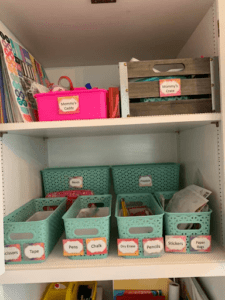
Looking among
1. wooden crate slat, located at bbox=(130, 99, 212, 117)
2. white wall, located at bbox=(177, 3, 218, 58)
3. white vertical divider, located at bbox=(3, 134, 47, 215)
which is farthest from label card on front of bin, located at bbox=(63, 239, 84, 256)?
white wall, located at bbox=(177, 3, 218, 58)

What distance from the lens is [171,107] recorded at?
91 cm

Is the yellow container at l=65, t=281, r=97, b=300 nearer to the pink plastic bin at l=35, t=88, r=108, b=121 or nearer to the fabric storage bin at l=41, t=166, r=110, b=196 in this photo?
the fabric storage bin at l=41, t=166, r=110, b=196

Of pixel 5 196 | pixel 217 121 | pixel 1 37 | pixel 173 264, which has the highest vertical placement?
pixel 1 37

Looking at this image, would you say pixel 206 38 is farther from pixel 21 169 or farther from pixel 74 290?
pixel 74 290

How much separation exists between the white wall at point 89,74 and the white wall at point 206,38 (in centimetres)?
46

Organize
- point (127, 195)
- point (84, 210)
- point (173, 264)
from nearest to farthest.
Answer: point (173, 264), point (84, 210), point (127, 195)

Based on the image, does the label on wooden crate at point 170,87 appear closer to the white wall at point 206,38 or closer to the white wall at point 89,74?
the white wall at point 206,38

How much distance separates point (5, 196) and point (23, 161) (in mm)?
218

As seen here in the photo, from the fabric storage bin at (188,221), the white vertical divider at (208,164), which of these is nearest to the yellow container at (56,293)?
the fabric storage bin at (188,221)

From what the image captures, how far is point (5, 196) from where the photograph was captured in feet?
3.02

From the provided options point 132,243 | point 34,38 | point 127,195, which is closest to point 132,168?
point 127,195

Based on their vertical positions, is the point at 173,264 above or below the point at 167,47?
below

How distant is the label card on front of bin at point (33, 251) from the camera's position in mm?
858

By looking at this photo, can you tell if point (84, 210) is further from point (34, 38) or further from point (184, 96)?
point (34, 38)
